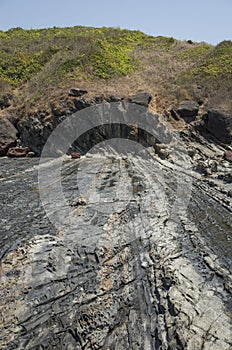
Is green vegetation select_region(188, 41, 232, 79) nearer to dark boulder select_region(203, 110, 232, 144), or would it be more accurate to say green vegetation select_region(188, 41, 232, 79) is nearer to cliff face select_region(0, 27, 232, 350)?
cliff face select_region(0, 27, 232, 350)

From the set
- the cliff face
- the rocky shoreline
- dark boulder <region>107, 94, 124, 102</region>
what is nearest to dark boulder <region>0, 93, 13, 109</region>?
the cliff face

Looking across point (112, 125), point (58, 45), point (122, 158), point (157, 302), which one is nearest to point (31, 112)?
point (112, 125)

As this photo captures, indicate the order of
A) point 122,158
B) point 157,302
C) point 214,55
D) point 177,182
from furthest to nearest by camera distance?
point 214,55 → point 122,158 → point 177,182 → point 157,302

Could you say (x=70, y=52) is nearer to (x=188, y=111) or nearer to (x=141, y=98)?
(x=141, y=98)

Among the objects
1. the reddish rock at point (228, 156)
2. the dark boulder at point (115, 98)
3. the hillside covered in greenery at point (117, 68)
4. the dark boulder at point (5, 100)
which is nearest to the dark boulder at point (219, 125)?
the hillside covered in greenery at point (117, 68)

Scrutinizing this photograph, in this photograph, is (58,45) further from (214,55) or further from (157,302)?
(157,302)

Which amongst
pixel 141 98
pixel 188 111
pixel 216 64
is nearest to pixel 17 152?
pixel 141 98
